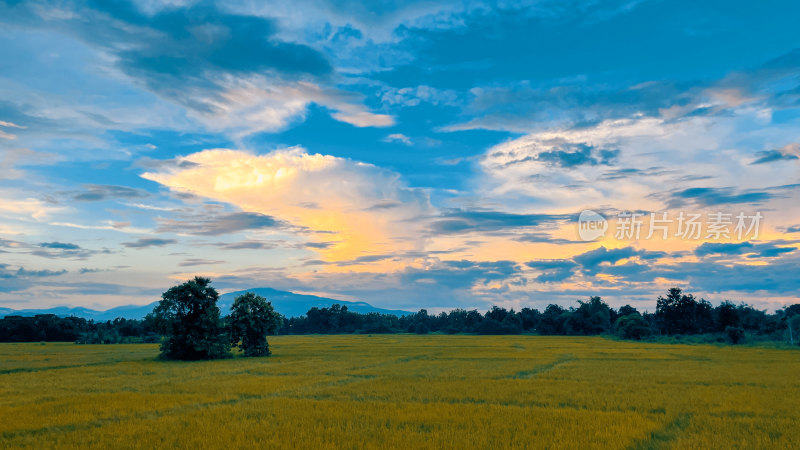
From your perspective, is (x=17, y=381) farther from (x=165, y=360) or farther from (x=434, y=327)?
(x=434, y=327)

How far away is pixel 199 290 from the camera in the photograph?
38344mm

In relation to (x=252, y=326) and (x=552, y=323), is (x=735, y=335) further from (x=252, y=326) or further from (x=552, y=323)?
(x=252, y=326)

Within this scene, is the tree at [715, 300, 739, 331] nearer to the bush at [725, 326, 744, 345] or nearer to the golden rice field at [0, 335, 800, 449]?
the bush at [725, 326, 744, 345]

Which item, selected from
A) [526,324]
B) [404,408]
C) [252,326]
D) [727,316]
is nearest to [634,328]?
[727,316]

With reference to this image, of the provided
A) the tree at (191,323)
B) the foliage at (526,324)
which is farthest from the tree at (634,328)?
the tree at (191,323)

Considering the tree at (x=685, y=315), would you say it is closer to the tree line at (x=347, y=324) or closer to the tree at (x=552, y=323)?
the tree line at (x=347, y=324)

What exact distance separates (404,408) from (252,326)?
27.1 metres

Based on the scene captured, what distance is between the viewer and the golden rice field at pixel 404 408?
1165 centimetres

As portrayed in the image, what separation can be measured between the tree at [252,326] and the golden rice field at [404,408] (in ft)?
43.1

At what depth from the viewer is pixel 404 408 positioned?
606 inches

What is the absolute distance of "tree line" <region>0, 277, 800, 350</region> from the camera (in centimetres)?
3694

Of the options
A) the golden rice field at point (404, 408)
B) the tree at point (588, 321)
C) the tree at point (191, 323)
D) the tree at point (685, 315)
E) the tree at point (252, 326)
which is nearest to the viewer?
the golden rice field at point (404, 408)

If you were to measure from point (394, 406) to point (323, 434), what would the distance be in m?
4.04

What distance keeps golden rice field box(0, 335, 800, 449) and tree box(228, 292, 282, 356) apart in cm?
1313
